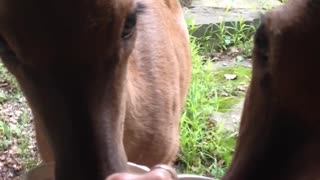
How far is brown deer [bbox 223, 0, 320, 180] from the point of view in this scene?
5.76 ft

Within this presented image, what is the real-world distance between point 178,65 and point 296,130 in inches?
61.9

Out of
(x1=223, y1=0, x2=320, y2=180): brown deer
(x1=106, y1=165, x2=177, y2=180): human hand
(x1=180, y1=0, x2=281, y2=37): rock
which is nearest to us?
(x1=106, y1=165, x2=177, y2=180): human hand

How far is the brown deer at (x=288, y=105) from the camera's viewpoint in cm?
176

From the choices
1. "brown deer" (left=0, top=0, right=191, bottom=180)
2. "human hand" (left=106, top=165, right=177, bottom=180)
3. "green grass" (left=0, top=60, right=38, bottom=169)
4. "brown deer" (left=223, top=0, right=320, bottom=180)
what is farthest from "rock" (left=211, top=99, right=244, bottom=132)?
"human hand" (left=106, top=165, right=177, bottom=180)

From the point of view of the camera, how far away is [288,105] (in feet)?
5.83

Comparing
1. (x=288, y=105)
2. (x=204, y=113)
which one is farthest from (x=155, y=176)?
(x=204, y=113)

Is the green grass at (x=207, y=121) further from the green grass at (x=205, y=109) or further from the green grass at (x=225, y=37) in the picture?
the green grass at (x=225, y=37)

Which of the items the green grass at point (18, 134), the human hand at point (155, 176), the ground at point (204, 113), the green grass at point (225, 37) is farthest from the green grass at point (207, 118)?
the human hand at point (155, 176)

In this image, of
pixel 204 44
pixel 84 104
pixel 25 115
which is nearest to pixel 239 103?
pixel 204 44

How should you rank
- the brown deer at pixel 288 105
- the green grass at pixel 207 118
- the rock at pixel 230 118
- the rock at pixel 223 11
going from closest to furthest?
the brown deer at pixel 288 105
the green grass at pixel 207 118
the rock at pixel 230 118
the rock at pixel 223 11

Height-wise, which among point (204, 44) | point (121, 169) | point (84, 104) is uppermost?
point (84, 104)

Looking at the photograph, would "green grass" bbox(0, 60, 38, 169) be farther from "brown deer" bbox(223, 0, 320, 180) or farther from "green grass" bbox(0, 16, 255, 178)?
"brown deer" bbox(223, 0, 320, 180)

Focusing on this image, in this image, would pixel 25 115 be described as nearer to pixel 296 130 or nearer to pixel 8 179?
pixel 8 179

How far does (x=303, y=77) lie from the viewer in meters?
1.75
